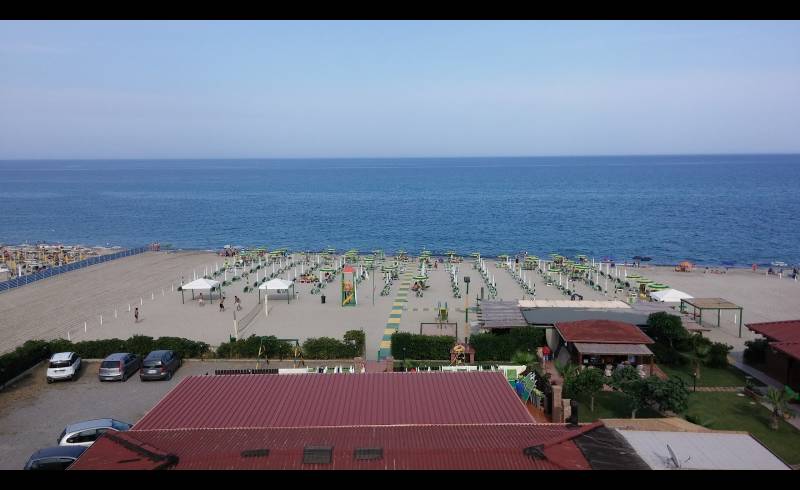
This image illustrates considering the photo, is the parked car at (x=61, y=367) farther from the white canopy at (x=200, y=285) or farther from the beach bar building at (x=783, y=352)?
the beach bar building at (x=783, y=352)

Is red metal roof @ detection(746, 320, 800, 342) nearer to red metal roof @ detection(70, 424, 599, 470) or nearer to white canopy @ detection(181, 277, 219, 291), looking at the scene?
red metal roof @ detection(70, 424, 599, 470)

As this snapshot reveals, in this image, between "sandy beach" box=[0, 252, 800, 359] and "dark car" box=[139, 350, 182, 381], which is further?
"sandy beach" box=[0, 252, 800, 359]

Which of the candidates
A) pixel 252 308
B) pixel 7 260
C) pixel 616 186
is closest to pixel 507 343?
pixel 252 308

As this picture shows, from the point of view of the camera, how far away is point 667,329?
18000 millimetres

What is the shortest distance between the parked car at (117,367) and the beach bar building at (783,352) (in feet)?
55.5

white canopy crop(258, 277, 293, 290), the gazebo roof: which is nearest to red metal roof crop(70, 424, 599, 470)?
the gazebo roof

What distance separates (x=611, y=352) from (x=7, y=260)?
3850 cm

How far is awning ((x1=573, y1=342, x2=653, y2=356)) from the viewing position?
53.9 ft

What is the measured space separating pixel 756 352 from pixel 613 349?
14.7ft

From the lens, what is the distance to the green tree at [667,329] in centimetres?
1797

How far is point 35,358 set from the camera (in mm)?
17125

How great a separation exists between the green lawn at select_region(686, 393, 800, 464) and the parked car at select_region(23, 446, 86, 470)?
38.6ft

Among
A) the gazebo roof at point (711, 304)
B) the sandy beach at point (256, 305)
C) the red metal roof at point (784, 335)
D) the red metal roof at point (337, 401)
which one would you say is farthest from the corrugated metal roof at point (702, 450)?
the gazebo roof at point (711, 304)
